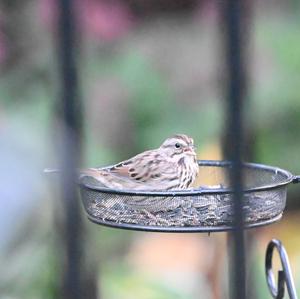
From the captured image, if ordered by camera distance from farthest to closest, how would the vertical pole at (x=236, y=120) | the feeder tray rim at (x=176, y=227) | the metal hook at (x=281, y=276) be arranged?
1. the feeder tray rim at (x=176, y=227)
2. the metal hook at (x=281, y=276)
3. the vertical pole at (x=236, y=120)

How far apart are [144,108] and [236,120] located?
151cm

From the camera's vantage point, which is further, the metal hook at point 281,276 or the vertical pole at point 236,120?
the metal hook at point 281,276

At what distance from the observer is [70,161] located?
67 centimetres

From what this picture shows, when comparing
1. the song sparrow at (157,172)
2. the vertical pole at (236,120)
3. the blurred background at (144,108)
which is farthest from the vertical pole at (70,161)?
the blurred background at (144,108)

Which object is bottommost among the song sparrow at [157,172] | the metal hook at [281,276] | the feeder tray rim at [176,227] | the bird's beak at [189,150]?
the metal hook at [281,276]

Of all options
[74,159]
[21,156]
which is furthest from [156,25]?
[74,159]

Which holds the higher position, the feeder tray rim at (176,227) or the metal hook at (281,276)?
the feeder tray rim at (176,227)

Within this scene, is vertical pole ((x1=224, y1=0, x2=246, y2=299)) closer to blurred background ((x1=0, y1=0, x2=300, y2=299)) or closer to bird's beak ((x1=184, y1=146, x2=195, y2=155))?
bird's beak ((x1=184, y1=146, x2=195, y2=155))

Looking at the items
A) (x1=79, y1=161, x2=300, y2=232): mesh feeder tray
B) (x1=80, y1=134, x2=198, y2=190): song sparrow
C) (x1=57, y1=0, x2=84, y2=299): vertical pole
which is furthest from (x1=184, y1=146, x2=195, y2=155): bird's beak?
(x1=57, y1=0, x2=84, y2=299): vertical pole

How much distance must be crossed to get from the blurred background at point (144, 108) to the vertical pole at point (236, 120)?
4.13ft

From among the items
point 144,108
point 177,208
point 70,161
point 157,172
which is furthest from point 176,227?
point 144,108

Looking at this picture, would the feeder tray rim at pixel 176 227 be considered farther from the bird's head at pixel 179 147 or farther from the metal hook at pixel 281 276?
the bird's head at pixel 179 147

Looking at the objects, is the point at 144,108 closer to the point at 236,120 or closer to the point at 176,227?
the point at 176,227

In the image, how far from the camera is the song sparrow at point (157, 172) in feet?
4.61
